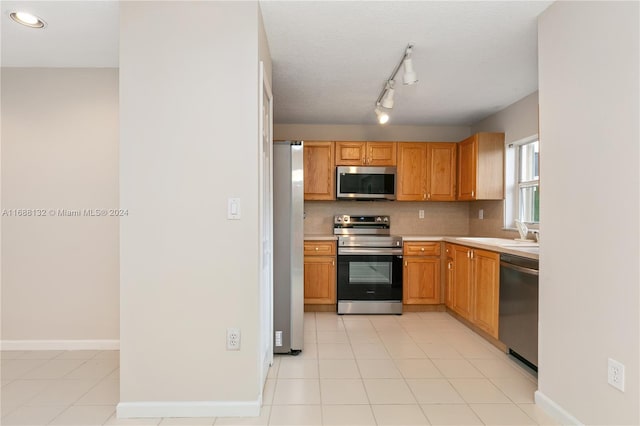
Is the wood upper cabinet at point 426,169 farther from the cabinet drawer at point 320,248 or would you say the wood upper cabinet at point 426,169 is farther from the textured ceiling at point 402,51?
the cabinet drawer at point 320,248

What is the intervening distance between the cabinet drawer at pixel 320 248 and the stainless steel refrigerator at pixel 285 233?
133 centimetres

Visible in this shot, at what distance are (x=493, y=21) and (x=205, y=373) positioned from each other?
107 inches

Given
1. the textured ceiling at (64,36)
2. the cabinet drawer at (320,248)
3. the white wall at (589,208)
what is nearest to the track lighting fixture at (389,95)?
the white wall at (589,208)

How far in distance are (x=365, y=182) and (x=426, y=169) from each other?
32.0 inches

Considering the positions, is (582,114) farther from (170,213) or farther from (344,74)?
(170,213)

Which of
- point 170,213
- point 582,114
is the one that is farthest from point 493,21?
point 170,213

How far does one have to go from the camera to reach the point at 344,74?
3.12 meters

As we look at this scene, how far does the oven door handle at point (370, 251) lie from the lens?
4270 millimetres

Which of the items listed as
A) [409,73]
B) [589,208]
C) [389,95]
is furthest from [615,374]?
[389,95]

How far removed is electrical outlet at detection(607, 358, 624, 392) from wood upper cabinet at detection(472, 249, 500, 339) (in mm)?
1347

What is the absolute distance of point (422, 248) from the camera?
14.3ft

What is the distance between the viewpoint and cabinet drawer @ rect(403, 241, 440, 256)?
14.2 feet

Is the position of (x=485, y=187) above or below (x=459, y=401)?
above

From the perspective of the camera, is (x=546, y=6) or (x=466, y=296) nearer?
(x=546, y=6)
